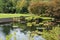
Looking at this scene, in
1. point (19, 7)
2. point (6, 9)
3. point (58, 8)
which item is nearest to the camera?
point (58, 8)

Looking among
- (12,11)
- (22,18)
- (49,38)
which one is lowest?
(12,11)

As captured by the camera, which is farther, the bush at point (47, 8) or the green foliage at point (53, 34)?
the bush at point (47, 8)

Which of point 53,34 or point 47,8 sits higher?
point 53,34

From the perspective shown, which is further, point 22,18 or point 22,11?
point 22,11

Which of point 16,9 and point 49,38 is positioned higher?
point 49,38

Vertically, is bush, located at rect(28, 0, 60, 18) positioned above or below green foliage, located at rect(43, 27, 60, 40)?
below

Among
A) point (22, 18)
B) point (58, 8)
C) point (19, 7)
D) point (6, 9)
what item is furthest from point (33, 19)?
point (6, 9)

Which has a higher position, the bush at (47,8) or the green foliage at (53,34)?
the green foliage at (53,34)

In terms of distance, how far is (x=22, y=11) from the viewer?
4900cm

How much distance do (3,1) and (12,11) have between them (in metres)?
2.98

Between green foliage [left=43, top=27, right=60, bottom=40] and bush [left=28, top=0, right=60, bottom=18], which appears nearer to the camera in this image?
green foliage [left=43, top=27, right=60, bottom=40]

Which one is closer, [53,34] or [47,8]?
[53,34]

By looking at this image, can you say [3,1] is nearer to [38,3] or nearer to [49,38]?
[38,3]

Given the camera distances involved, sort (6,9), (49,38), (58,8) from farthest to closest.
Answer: (6,9) → (58,8) → (49,38)
